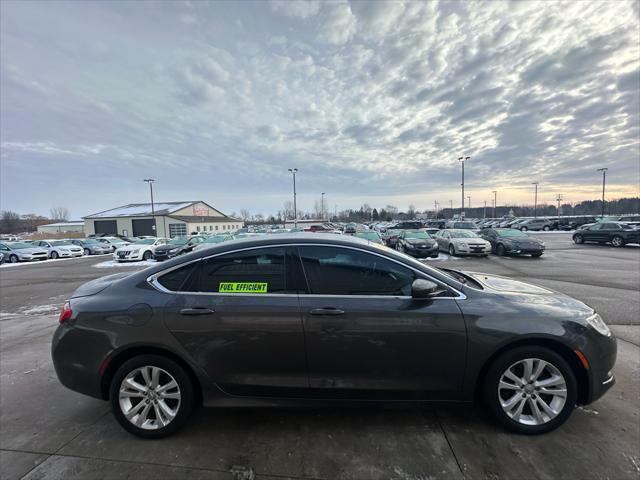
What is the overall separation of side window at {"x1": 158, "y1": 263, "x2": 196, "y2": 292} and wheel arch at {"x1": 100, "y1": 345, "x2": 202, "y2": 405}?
1.74 feet

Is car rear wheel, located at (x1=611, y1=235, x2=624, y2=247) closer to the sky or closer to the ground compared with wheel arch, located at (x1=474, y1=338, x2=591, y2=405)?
closer to the ground

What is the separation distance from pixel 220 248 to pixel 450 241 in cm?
1675

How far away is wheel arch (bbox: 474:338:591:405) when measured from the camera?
259cm

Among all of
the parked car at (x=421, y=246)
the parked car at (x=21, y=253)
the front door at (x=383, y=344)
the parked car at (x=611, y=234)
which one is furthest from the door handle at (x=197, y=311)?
the parked car at (x=21, y=253)

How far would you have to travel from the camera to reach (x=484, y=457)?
2352mm

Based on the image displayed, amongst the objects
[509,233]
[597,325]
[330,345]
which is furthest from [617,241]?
[330,345]

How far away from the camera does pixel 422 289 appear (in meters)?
2.51

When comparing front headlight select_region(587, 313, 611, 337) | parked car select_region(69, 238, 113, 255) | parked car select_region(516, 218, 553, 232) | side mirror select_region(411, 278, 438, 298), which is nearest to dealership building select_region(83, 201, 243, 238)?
parked car select_region(69, 238, 113, 255)

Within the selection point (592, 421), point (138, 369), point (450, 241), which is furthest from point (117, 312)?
point (450, 241)

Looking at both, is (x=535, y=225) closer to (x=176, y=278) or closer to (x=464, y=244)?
(x=464, y=244)

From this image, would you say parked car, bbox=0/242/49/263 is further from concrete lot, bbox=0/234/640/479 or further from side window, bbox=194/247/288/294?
side window, bbox=194/247/288/294

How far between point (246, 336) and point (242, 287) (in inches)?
16.6

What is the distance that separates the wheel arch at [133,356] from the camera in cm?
267

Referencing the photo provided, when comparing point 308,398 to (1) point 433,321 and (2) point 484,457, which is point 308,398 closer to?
(1) point 433,321
